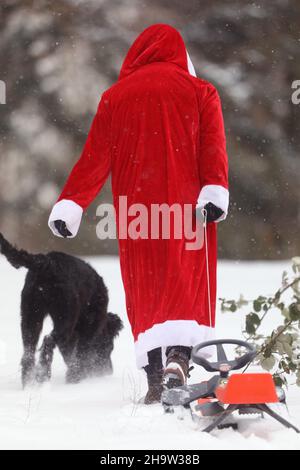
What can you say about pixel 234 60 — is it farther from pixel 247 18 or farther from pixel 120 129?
pixel 120 129

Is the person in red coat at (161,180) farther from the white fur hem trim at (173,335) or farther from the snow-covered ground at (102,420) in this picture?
the snow-covered ground at (102,420)

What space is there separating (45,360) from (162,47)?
1.33 m

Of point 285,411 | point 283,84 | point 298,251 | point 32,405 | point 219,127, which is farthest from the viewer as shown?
point 283,84

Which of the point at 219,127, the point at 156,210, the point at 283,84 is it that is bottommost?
the point at 156,210

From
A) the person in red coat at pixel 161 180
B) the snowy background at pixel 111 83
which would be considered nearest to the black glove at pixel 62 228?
the person in red coat at pixel 161 180

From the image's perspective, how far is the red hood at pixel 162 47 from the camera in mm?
2699

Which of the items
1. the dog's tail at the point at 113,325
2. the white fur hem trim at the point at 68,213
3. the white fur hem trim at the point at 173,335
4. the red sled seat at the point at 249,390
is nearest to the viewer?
the red sled seat at the point at 249,390

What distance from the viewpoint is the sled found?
1742 millimetres

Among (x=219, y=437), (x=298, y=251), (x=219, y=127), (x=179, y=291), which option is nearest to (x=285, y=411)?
(x=219, y=437)

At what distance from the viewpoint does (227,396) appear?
175 centimetres

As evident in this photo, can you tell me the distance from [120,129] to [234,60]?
5.97m

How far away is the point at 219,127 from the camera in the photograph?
258cm

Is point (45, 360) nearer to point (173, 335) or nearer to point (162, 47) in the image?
point (173, 335)

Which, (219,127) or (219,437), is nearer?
(219,437)
